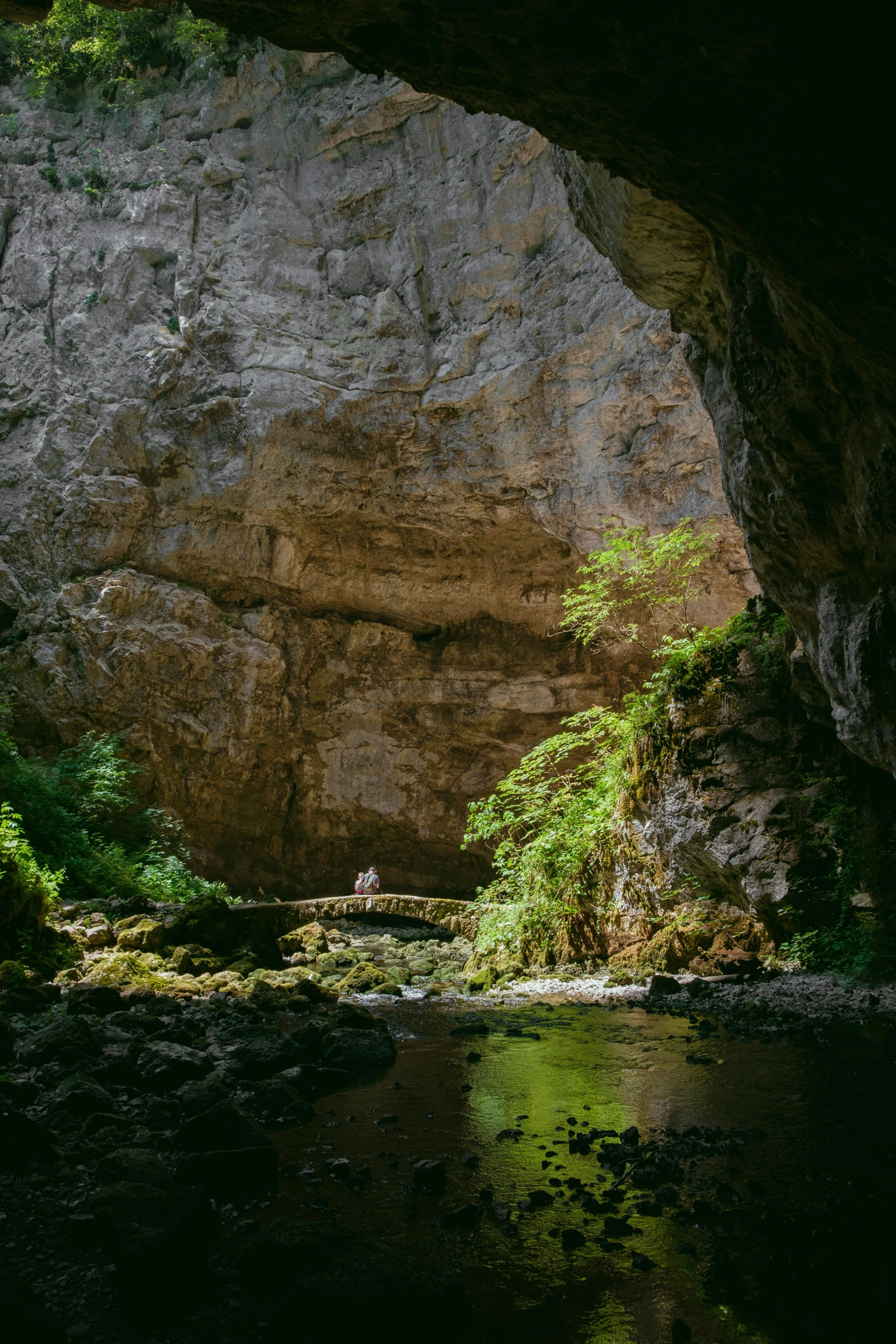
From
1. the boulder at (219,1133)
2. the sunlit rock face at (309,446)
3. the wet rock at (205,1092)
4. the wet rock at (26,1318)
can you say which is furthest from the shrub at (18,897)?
the sunlit rock face at (309,446)

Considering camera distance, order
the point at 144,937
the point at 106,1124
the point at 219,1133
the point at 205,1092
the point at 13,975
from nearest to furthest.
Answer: the point at 219,1133 → the point at 106,1124 → the point at 205,1092 → the point at 13,975 → the point at 144,937

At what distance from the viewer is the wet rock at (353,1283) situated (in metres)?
2.30

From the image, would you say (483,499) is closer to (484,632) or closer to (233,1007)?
(484,632)

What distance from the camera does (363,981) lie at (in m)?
8.93

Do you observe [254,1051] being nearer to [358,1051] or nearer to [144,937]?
[358,1051]

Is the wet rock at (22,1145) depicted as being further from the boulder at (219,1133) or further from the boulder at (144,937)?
the boulder at (144,937)

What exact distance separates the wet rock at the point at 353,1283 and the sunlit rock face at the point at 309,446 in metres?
14.4

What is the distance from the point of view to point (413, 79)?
3855 millimetres

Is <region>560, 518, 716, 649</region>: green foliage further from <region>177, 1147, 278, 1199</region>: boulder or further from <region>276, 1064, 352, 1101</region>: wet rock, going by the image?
<region>177, 1147, 278, 1199</region>: boulder

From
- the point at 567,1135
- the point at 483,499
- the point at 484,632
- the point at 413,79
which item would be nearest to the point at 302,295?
the point at 483,499

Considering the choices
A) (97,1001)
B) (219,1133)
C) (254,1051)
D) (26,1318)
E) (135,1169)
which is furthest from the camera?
(97,1001)

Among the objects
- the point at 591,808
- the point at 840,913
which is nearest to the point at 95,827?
the point at 591,808

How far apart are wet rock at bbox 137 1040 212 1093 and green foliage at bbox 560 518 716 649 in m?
7.08

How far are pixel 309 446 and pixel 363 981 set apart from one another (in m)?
11.9
